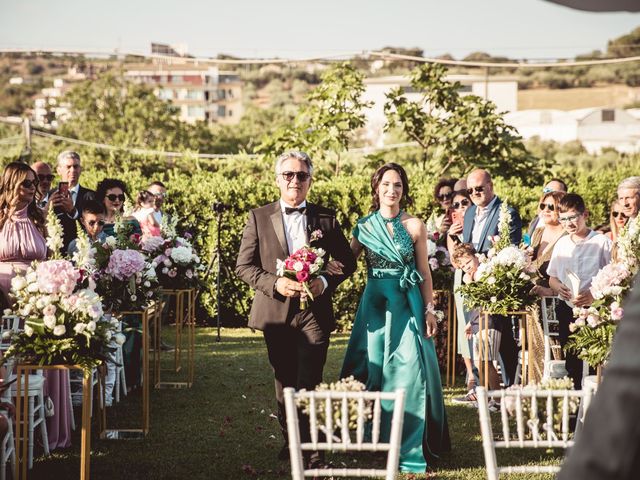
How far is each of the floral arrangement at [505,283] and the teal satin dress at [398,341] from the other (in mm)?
998

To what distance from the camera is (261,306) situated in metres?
6.30

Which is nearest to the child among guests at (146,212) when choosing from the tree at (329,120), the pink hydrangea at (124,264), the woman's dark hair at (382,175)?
the pink hydrangea at (124,264)

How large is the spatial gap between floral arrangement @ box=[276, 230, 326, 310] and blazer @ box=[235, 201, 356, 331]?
160mm

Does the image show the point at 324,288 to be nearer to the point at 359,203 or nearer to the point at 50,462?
the point at 50,462

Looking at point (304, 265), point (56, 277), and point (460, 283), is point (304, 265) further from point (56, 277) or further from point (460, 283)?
point (460, 283)

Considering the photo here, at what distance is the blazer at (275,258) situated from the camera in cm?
620

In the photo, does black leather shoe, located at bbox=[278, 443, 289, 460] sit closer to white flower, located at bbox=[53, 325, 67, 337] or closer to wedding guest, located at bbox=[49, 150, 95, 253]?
white flower, located at bbox=[53, 325, 67, 337]

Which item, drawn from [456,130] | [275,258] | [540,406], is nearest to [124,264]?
[275,258]

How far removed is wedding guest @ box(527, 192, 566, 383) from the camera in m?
7.69

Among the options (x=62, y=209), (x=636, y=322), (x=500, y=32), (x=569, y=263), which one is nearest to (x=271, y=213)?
(x=569, y=263)

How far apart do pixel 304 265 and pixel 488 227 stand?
3.19m

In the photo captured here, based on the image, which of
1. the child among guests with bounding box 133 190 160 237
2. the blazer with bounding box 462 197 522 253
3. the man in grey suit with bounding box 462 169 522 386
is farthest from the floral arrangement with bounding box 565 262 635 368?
the child among guests with bounding box 133 190 160 237

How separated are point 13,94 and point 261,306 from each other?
343ft

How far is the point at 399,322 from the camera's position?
662cm
